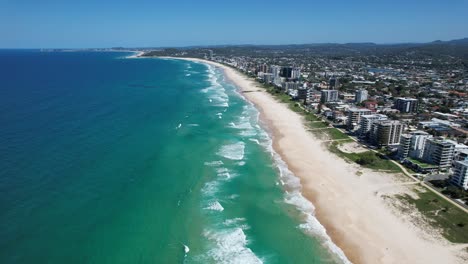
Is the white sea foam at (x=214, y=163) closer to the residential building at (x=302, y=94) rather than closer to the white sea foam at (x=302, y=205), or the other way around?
the white sea foam at (x=302, y=205)

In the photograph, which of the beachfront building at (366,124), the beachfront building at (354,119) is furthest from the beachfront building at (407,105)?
the beachfront building at (366,124)

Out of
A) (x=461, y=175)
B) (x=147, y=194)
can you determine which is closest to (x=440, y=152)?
(x=461, y=175)

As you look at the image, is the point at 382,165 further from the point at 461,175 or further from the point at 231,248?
the point at 231,248

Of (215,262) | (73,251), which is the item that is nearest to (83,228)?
(73,251)

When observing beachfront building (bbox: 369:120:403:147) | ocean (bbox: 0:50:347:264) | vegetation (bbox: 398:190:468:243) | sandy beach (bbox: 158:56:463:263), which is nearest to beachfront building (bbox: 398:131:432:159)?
beachfront building (bbox: 369:120:403:147)

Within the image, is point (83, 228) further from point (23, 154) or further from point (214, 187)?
point (23, 154)

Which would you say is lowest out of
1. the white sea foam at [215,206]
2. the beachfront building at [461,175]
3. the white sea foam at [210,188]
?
the white sea foam at [215,206]

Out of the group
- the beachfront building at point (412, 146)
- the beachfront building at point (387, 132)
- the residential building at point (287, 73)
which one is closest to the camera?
the beachfront building at point (412, 146)
